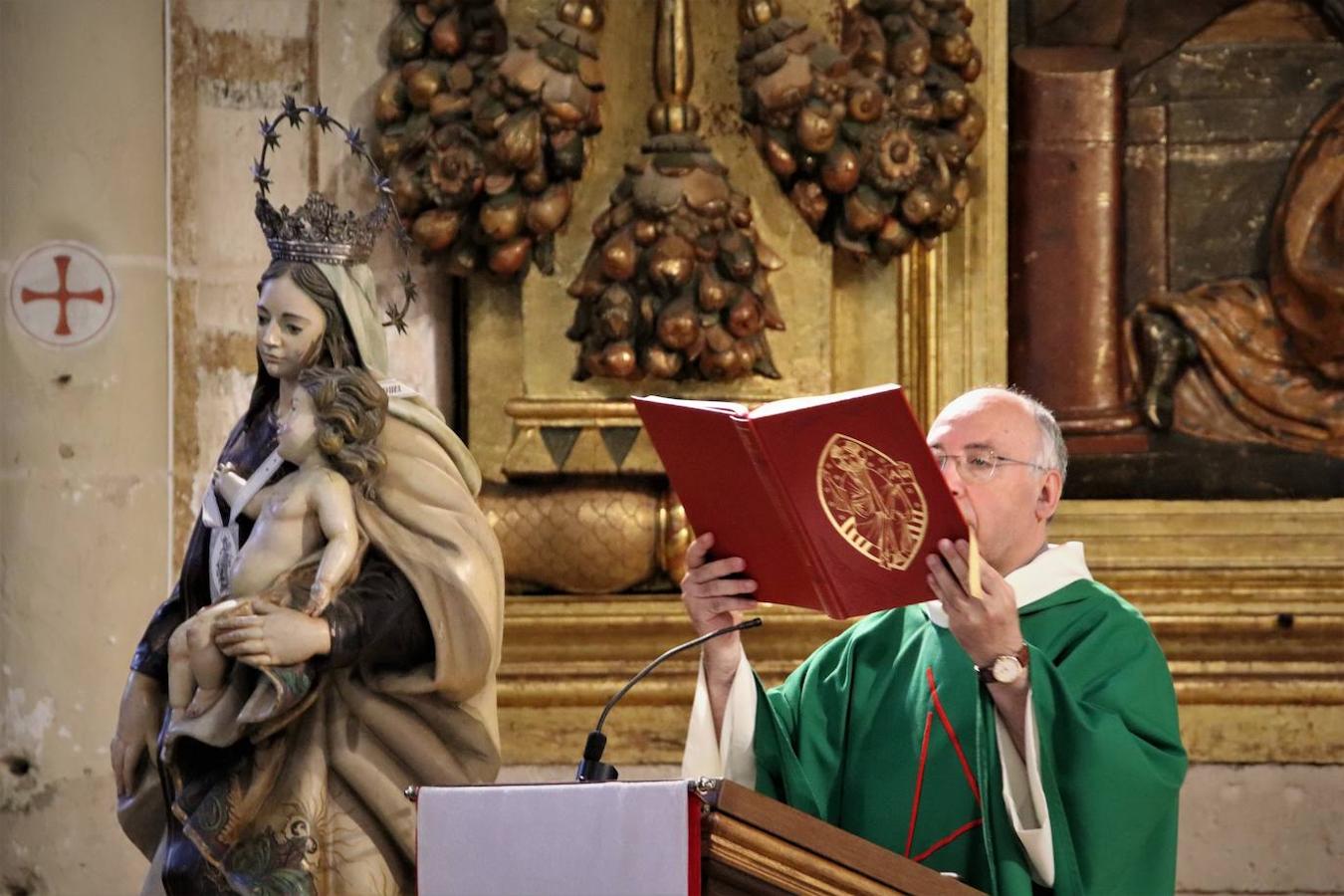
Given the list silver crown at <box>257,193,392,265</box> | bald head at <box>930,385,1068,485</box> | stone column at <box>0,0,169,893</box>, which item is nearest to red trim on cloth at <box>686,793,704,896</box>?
bald head at <box>930,385,1068,485</box>

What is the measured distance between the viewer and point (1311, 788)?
18.1 feet

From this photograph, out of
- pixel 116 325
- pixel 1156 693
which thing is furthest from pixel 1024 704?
pixel 116 325

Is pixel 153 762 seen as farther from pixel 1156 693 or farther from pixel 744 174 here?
pixel 744 174

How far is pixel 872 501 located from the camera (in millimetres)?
3164

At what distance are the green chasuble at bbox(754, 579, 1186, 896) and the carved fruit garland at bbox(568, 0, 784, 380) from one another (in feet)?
5.27

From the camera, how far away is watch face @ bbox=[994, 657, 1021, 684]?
3.23 m

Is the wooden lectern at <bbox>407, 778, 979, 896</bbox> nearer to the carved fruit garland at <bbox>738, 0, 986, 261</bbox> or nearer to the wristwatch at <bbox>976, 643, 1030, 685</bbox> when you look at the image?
the wristwatch at <bbox>976, 643, 1030, 685</bbox>

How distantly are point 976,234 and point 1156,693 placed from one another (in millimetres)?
2473

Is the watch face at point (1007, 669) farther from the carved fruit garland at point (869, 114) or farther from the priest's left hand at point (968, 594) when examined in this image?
the carved fruit garland at point (869, 114)

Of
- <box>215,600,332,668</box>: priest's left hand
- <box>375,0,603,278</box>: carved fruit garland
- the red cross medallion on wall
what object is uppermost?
<box>375,0,603,278</box>: carved fruit garland

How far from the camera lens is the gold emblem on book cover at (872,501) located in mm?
3133

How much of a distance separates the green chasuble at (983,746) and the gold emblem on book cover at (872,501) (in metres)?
0.32

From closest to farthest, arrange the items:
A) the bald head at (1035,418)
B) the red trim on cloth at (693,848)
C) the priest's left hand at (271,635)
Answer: the red trim on cloth at (693,848) → the bald head at (1035,418) → the priest's left hand at (271,635)

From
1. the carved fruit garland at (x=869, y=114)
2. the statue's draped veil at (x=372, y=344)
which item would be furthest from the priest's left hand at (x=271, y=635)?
the carved fruit garland at (x=869, y=114)
